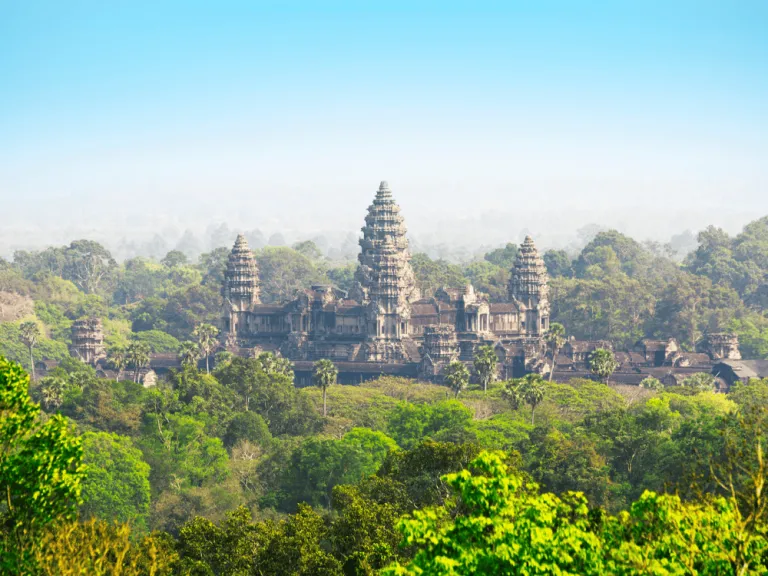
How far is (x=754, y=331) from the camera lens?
154 meters

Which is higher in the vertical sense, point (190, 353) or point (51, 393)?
point (51, 393)

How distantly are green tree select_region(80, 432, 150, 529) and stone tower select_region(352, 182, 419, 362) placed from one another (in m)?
62.6

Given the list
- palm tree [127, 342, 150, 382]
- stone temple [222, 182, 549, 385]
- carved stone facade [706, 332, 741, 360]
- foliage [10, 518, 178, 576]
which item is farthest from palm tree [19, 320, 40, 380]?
foliage [10, 518, 178, 576]

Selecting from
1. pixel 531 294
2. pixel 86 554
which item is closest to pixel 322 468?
pixel 86 554

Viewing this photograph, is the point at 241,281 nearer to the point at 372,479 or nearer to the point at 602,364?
the point at 602,364

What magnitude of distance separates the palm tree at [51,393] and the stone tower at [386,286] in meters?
49.2

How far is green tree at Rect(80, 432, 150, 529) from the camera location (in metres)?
75.3

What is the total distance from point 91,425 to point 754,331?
87801 mm

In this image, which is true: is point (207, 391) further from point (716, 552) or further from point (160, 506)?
point (716, 552)

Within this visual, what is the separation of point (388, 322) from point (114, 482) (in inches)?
2812

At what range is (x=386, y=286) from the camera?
148 m

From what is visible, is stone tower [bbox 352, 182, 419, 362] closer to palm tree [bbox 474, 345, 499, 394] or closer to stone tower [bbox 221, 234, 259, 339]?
stone tower [bbox 221, 234, 259, 339]

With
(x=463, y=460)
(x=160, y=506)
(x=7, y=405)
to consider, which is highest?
(x=7, y=405)

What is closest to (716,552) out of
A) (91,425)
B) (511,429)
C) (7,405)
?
(7,405)
